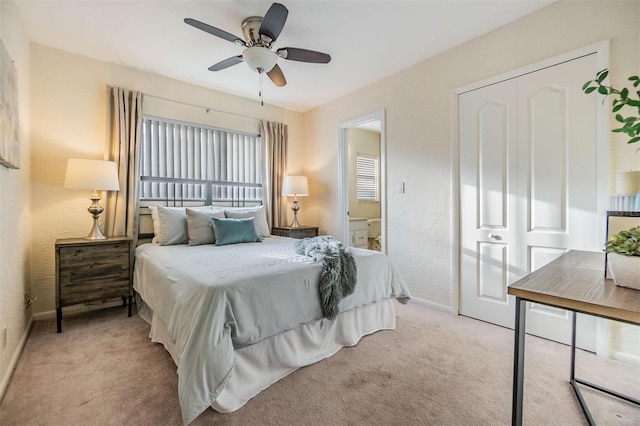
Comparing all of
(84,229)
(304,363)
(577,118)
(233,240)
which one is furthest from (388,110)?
(84,229)

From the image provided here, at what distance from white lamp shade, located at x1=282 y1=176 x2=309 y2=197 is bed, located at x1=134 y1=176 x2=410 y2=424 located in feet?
5.41

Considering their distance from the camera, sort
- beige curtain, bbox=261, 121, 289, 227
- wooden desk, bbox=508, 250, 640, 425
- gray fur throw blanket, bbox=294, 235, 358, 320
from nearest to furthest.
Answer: wooden desk, bbox=508, 250, 640, 425 → gray fur throw blanket, bbox=294, 235, 358, 320 → beige curtain, bbox=261, 121, 289, 227

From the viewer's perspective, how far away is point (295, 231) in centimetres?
409

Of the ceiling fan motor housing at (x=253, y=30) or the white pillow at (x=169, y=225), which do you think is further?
the white pillow at (x=169, y=225)

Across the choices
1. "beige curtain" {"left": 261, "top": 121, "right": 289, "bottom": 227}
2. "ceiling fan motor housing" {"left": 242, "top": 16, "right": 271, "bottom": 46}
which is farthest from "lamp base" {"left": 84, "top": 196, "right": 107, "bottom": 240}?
"ceiling fan motor housing" {"left": 242, "top": 16, "right": 271, "bottom": 46}

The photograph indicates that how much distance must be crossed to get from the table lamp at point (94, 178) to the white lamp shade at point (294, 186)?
2.01 m

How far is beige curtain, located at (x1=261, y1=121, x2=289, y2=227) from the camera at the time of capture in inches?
168

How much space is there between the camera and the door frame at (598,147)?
2047 mm

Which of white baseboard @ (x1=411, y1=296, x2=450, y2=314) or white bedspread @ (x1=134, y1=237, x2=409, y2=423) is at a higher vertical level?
white bedspread @ (x1=134, y1=237, x2=409, y2=423)

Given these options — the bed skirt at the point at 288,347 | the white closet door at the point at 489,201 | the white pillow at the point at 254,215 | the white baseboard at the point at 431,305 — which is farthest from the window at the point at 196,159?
the white closet door at the point at 489,201

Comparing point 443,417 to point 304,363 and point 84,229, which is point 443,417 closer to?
point 304,363

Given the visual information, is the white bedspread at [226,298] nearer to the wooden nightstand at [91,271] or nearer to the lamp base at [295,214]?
the wooden nightstand at [91,271]

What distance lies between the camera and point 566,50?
223cm

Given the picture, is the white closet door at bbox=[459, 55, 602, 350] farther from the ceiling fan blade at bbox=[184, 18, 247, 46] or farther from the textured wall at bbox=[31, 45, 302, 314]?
the textured wall at bbox=[31, 45, 302, 314]
